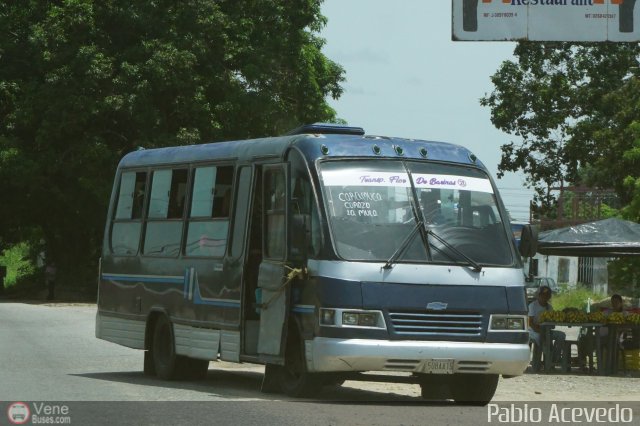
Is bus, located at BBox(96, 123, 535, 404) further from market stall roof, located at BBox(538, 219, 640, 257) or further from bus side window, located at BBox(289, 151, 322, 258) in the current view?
market stall roof, located at BBox(538, 219, 640, 257)

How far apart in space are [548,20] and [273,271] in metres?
12.8

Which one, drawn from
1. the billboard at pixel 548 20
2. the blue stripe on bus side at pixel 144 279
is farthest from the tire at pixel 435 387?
the billboard at pixel 548 20

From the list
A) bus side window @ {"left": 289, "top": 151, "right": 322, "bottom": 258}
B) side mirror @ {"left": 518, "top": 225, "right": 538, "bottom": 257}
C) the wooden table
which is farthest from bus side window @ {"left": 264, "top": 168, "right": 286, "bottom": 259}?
the wooden table

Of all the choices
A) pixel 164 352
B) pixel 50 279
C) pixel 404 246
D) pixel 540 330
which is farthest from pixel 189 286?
pixel 50 279

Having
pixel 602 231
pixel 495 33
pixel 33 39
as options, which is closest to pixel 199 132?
pixel 33 39

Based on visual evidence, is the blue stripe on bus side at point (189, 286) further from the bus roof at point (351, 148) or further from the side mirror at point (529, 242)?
the side mirror at point (529, 242)

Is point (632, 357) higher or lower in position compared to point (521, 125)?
lower

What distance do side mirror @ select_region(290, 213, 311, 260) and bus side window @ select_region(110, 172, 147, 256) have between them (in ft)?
15.7

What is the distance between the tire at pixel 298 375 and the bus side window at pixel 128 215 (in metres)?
4.58

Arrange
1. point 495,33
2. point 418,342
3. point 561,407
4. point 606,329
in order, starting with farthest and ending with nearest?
point 495,33
point 606,329
point 561,407
point 418,342

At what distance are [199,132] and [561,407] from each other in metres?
33.0

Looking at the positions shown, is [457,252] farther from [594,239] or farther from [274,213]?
[594,239]

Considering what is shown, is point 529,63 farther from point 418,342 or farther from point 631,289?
point 418,342

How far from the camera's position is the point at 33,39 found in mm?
46156
